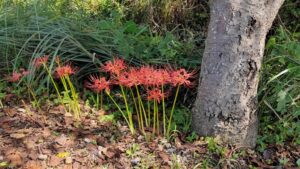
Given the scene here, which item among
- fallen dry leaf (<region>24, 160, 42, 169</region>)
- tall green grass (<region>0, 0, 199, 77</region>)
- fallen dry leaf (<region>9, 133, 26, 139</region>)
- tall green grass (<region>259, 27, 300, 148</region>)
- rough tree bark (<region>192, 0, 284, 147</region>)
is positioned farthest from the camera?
tall green grass (<region>0, 0, 199, 77</region>)

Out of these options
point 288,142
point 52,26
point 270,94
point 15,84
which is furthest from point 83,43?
point 288,142

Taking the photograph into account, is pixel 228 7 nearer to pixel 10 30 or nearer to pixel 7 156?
pixel 7 156

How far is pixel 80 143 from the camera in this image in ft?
8.41

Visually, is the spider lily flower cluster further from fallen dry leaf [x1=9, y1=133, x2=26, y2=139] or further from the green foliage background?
fallen dry leaf [x1=9, y1=133, x2=26, y2=139]

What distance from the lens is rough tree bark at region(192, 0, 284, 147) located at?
245cm

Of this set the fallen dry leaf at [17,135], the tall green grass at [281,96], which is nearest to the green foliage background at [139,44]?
the tall green grass at [281,96]

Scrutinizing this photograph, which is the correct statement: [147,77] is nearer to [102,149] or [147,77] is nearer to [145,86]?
[145,86]

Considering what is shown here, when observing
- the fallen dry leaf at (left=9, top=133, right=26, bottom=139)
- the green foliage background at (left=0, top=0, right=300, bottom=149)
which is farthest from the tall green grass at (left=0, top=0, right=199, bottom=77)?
the fallen dry leaf at (left=9, top=133, right=26, bottom=139)

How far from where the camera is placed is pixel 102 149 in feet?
8.29

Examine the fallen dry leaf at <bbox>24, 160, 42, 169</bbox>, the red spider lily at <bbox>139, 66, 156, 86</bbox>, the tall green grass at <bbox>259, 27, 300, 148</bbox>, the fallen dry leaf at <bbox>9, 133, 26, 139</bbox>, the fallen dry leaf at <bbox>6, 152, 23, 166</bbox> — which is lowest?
the fallen dry leaf at <bbox>24, 160, 42, 169</bbox>

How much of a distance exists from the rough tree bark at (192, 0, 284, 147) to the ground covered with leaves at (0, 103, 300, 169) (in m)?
0.11

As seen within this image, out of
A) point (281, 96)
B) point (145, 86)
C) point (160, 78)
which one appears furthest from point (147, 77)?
point (281, 96)

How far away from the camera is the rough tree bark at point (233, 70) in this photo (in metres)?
2.45

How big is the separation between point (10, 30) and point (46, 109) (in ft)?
2.76
